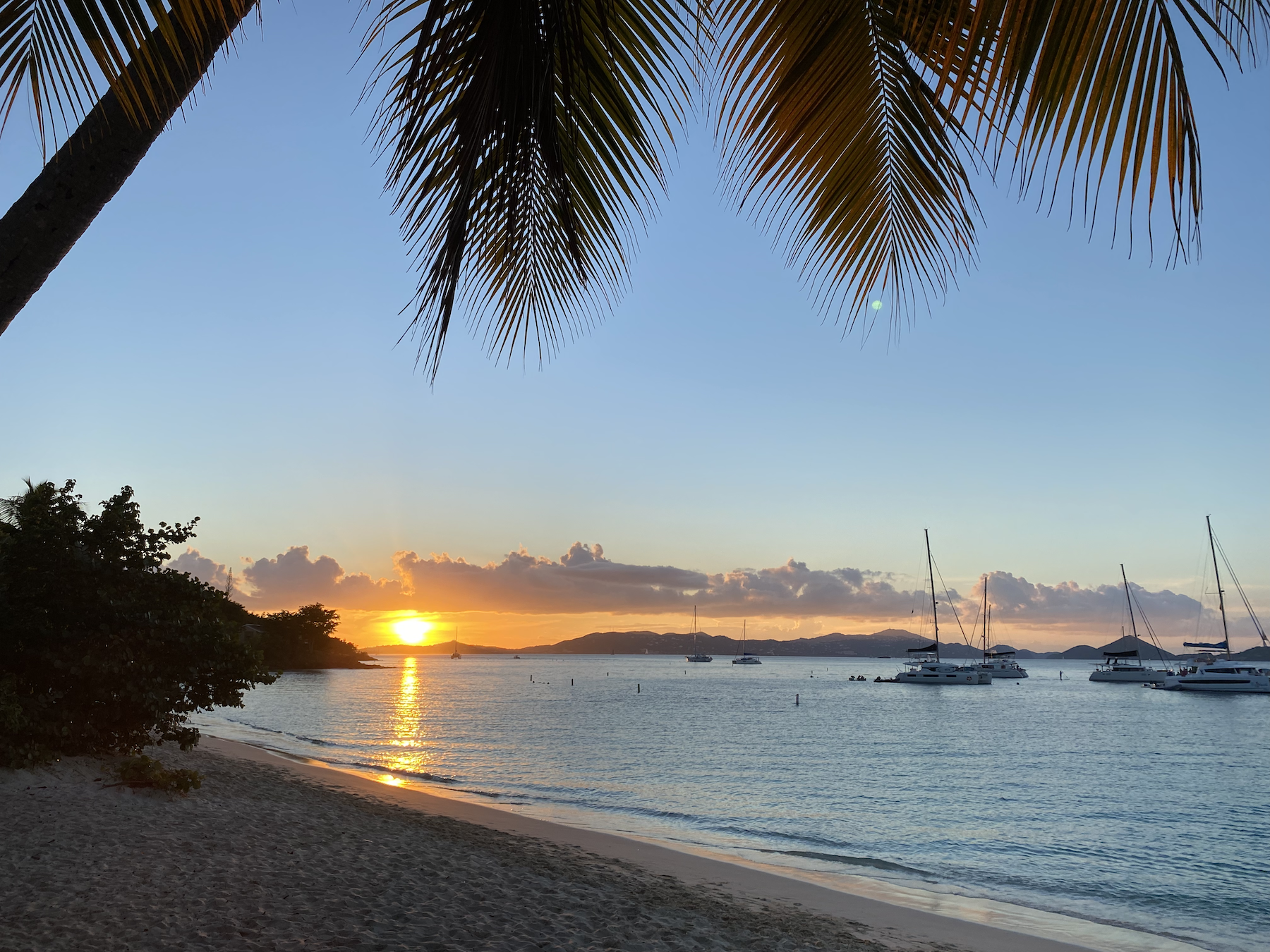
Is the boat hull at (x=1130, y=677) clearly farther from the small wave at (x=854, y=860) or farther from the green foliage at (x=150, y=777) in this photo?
the green foliage at (x=150, y=777)

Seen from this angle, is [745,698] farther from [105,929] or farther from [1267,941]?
[105,929]

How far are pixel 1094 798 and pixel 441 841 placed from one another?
82.9 feet

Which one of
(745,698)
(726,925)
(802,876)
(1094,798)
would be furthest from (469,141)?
(745,698)

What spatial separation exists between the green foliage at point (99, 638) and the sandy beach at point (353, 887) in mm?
703

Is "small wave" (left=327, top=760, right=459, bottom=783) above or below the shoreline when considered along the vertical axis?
below

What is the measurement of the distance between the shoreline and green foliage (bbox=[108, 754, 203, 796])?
5.16 meters

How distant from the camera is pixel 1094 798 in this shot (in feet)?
94.2

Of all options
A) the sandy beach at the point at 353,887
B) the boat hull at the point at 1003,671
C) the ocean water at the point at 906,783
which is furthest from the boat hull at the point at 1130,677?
the sandy beach at the point at 353,887

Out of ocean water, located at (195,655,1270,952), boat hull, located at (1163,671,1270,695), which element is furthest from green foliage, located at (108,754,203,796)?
boat hull, located at (1163,671,1270,695)

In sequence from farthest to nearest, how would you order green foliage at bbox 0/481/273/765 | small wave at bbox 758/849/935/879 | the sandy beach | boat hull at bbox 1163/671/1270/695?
boat hull at bbox 1163/671/1270/695, small wave at bbox 758/849/935/879, green foliage at bbox 0/481/273/765, the sandy beach

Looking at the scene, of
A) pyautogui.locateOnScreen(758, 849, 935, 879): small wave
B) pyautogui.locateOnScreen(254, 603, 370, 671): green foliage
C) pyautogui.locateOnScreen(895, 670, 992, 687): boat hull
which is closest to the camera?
pyautogui.locateOnScreen(758, 849, 935, 879): small wave

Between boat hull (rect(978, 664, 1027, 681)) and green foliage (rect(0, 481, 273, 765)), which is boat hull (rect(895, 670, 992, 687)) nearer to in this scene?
boat hull (rect(978, 664, 1027, 681))

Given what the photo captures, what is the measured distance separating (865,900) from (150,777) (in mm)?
11508

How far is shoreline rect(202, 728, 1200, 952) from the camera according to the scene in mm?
11664
